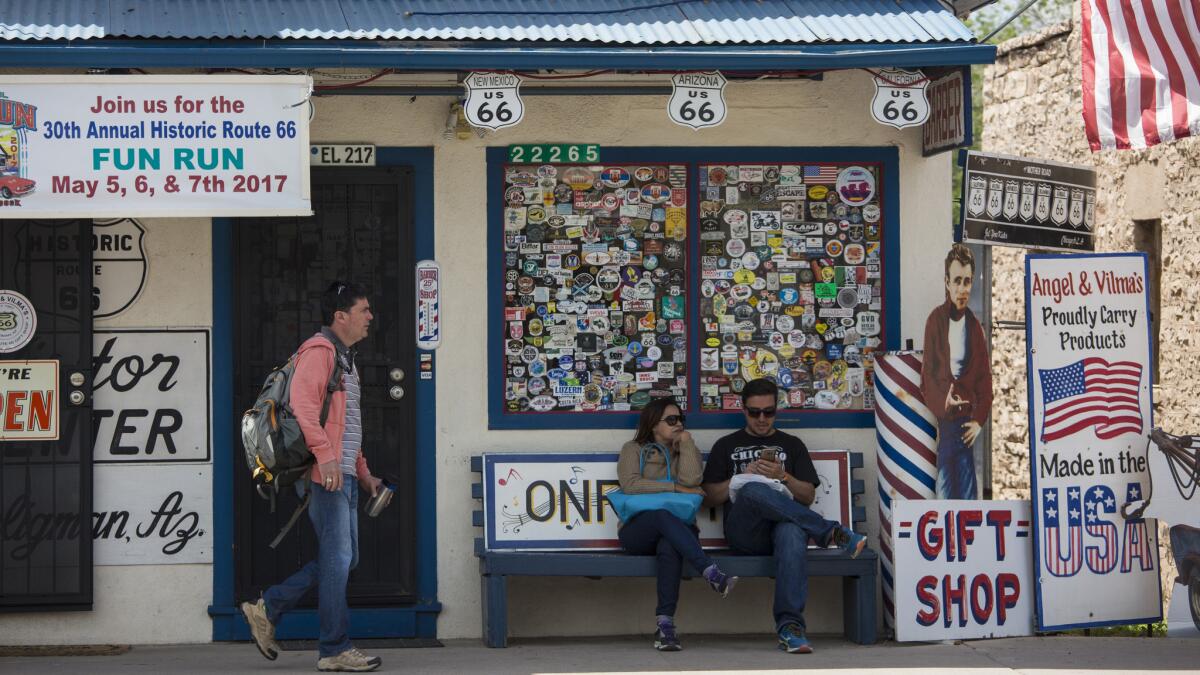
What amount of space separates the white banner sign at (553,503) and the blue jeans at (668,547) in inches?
16.0

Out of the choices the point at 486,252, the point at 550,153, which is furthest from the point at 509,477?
the point at 550,153

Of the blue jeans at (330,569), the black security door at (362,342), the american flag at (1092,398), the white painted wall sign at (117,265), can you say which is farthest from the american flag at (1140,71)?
the white painted wall sign at (117,265)

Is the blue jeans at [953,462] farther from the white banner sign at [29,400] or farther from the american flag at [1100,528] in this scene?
the white banner sign at [29,400]

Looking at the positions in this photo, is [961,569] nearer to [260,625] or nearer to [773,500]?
[773,500]

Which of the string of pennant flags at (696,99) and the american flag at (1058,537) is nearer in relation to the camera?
the string of pennant flags at (696,99)

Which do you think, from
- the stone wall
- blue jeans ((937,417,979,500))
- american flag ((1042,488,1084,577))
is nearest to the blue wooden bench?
blue jeans ((937,417,979,500))

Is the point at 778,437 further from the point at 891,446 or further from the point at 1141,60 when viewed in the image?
the point at 1141,60

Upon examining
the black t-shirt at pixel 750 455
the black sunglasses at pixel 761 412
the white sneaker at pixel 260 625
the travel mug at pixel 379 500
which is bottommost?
the white sneaker at pixel 260 625

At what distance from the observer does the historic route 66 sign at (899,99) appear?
8297 mm

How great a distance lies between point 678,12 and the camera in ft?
28.2

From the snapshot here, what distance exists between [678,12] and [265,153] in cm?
234

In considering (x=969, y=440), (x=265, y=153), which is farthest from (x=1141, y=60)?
(x=265, y=153)

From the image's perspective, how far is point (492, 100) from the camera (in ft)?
26.5

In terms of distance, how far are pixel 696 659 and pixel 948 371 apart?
211 centimetres
